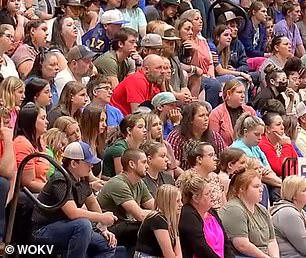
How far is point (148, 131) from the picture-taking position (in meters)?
10.2

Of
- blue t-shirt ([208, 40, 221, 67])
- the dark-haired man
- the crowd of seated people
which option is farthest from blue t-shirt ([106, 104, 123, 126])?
blue t-shirt ([208, 40, 221, 67])

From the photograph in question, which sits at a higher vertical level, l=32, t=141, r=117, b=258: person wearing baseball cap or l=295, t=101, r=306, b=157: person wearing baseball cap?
l=32, t=141, r=117, b=258: person wearing baseball cap

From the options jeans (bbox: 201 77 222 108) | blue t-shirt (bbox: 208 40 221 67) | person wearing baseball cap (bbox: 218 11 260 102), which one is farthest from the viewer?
person wearing baseball cap (bbox: 218 11 260 102)

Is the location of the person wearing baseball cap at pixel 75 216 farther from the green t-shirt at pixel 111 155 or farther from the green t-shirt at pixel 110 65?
the green t-shirt at pixel 110 65

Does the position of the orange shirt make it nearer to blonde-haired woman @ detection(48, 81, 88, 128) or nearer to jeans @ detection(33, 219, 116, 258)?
jeans @ detection(33, 219, 116, 258)

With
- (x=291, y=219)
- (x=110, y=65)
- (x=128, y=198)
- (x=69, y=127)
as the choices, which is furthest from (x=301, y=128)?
(x=128, y=198)

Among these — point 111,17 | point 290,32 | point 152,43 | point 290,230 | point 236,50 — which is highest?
point 111,17

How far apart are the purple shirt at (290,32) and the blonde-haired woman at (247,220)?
6.84m

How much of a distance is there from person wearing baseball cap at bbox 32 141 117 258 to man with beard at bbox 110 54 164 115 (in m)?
2.73

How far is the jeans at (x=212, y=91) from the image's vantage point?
13070mm

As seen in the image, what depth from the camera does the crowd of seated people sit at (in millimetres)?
8680

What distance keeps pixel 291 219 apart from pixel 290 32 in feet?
22.5

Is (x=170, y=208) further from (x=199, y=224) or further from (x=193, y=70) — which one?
(x=193, y=70)

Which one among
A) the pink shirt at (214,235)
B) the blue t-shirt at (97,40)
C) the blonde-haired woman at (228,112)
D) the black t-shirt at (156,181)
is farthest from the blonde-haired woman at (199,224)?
the blue t-shirt at (97,40)
